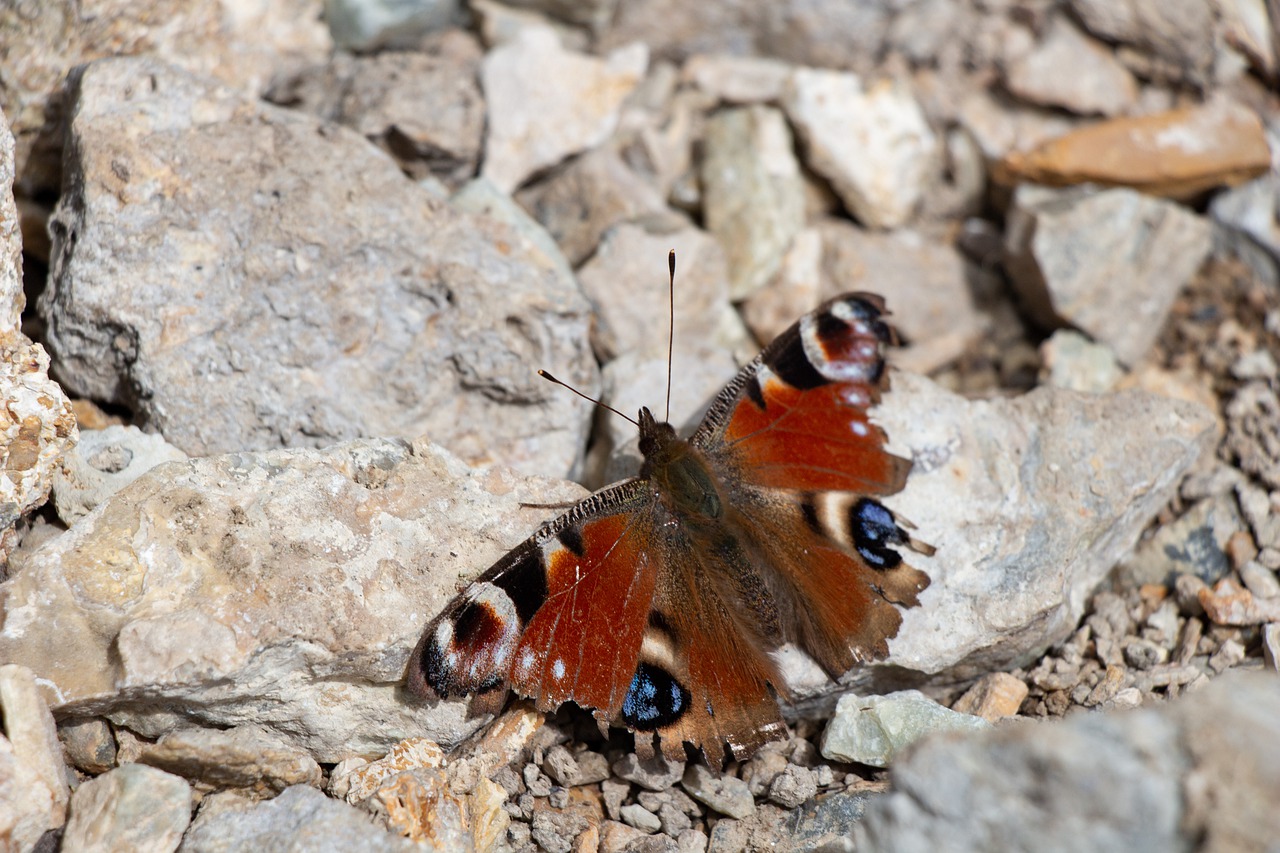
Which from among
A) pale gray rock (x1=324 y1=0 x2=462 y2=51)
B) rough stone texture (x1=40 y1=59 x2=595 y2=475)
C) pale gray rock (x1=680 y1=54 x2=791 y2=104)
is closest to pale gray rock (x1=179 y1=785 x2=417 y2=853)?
rough stone texture (x1=40 y1=59 x2=595 y2=475)

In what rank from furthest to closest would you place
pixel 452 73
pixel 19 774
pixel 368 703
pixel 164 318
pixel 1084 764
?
1. pixel 452 73
2. pixel 164 318
3. pixel 368 703
4. pixel 19 774
5. pixel 1084 764

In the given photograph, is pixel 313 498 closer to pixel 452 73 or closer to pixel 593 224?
pixel 593 224

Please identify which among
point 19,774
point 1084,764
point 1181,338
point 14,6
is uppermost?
point 14,6

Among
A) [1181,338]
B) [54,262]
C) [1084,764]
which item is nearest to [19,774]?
[54,262]

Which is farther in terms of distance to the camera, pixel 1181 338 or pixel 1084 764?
pixel 1181 338

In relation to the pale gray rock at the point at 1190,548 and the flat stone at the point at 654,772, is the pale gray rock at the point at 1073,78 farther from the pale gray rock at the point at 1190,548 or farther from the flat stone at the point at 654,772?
the flat stone at the point at 654,772

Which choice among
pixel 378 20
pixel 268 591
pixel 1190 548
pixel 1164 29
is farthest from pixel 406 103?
pixel 1164 29

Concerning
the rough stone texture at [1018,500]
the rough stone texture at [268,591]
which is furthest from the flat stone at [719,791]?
the rough stone texture at [268,591]
